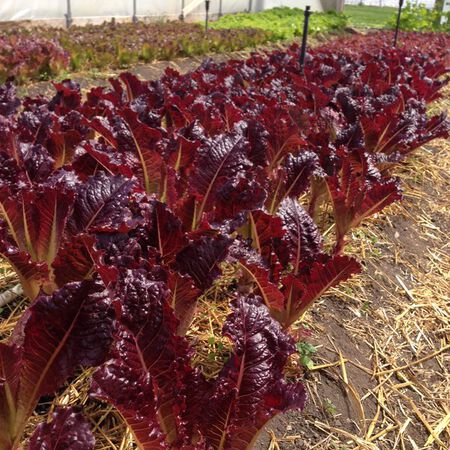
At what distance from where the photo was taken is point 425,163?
519 cm

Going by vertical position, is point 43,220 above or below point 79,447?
above

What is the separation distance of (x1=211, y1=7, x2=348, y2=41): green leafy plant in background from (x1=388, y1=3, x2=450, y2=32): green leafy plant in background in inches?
105

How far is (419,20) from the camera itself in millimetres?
26344

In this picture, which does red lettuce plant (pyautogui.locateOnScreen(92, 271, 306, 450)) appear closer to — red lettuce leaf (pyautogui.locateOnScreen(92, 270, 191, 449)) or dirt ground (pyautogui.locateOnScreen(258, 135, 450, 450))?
red lettuce leaf (pyautogui.locateOnScreen(92, 270, 191, 449))

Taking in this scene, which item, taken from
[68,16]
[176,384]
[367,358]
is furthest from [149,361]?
[68,16]

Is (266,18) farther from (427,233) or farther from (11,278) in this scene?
(11,278)

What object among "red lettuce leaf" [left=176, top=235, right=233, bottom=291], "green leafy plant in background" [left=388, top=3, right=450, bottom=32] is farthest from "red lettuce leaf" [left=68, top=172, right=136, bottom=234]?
"green leafy plant in background" [left=388, top=3, right=450, bottom=32]

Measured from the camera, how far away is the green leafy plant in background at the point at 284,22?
781 inches

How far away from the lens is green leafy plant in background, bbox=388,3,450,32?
24797 mm

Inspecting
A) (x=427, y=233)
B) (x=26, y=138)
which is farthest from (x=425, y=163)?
(x=26, y=138)

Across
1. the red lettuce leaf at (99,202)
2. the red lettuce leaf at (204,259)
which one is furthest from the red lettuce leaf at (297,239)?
the red lettuce leaf at (99,202)

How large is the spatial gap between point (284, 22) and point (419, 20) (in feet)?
26.4

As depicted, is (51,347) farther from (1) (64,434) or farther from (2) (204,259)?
(2) (204,259)

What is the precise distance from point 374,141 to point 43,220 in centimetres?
249
